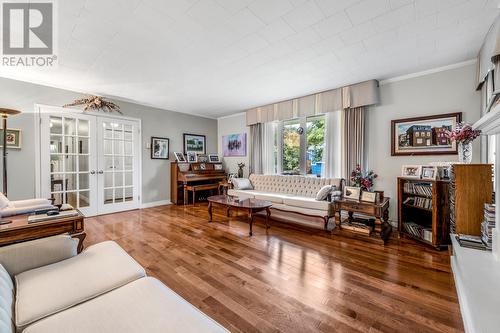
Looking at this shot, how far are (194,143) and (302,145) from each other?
10.2 feet

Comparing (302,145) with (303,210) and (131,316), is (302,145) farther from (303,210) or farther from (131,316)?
(131,316)

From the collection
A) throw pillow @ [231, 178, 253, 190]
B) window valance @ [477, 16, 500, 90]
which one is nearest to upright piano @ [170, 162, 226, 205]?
throw pillow @ [231, 178, 253, 190]

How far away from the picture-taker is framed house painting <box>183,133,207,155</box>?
19.3ft

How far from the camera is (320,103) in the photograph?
4211 millimetres

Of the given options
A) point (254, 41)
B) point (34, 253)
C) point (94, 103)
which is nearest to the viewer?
point (34, 253)

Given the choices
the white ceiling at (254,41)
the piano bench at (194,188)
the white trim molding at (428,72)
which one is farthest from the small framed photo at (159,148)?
the white trim molding at (428,72)

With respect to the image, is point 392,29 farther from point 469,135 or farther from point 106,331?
point 106,331

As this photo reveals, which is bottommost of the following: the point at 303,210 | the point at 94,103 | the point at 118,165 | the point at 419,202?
the point at 303,210

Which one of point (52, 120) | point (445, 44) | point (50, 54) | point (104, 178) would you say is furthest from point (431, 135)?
point (52, 120)

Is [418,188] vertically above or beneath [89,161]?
beneath

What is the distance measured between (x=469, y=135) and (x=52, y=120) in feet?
20.9

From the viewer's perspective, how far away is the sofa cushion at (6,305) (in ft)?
2.68

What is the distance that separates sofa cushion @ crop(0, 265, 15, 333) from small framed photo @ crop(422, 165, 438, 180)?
3875mm

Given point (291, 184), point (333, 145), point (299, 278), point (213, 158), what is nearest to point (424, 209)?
point (333, 145)
